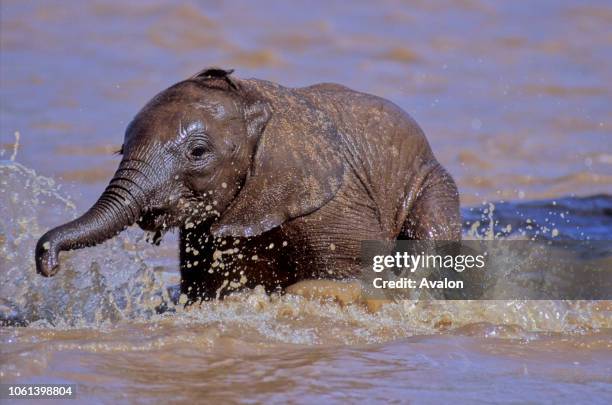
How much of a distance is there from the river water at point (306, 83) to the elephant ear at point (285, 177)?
56cm

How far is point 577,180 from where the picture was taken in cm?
1411

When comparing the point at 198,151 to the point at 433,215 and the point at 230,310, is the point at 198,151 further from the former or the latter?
the point at 433,215

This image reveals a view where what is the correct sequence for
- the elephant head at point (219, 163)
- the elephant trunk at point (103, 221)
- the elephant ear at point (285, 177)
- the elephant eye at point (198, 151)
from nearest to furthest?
the elephant trunk at point (103, 221) < the elephant head at point (219, 163) < the elephant eye at point (198, 151) < the elephant ear at point (285, 177)

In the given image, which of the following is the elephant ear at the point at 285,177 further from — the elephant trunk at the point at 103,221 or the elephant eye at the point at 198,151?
the elephant trunk at the point at 103,221

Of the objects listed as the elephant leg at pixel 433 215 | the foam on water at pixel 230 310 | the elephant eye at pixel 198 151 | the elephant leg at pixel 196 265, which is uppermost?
the elephant eye at pixel 198 151

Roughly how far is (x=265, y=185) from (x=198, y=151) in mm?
487

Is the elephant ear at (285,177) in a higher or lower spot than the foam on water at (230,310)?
higher

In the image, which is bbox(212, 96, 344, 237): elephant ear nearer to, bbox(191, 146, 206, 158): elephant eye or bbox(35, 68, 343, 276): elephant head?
bbox(35, 68, 343, 276): elephant head

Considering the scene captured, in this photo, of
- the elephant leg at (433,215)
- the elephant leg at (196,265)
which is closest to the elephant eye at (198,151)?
the elephant leg at (196,265)

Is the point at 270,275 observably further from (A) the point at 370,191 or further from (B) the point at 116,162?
(B) the point at 116,162

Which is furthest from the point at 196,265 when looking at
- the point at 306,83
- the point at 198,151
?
the point at 306,83

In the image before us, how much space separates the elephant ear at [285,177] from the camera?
7.52m

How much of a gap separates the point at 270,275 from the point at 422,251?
40.0 inches

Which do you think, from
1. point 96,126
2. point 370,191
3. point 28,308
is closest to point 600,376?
point 370,191
